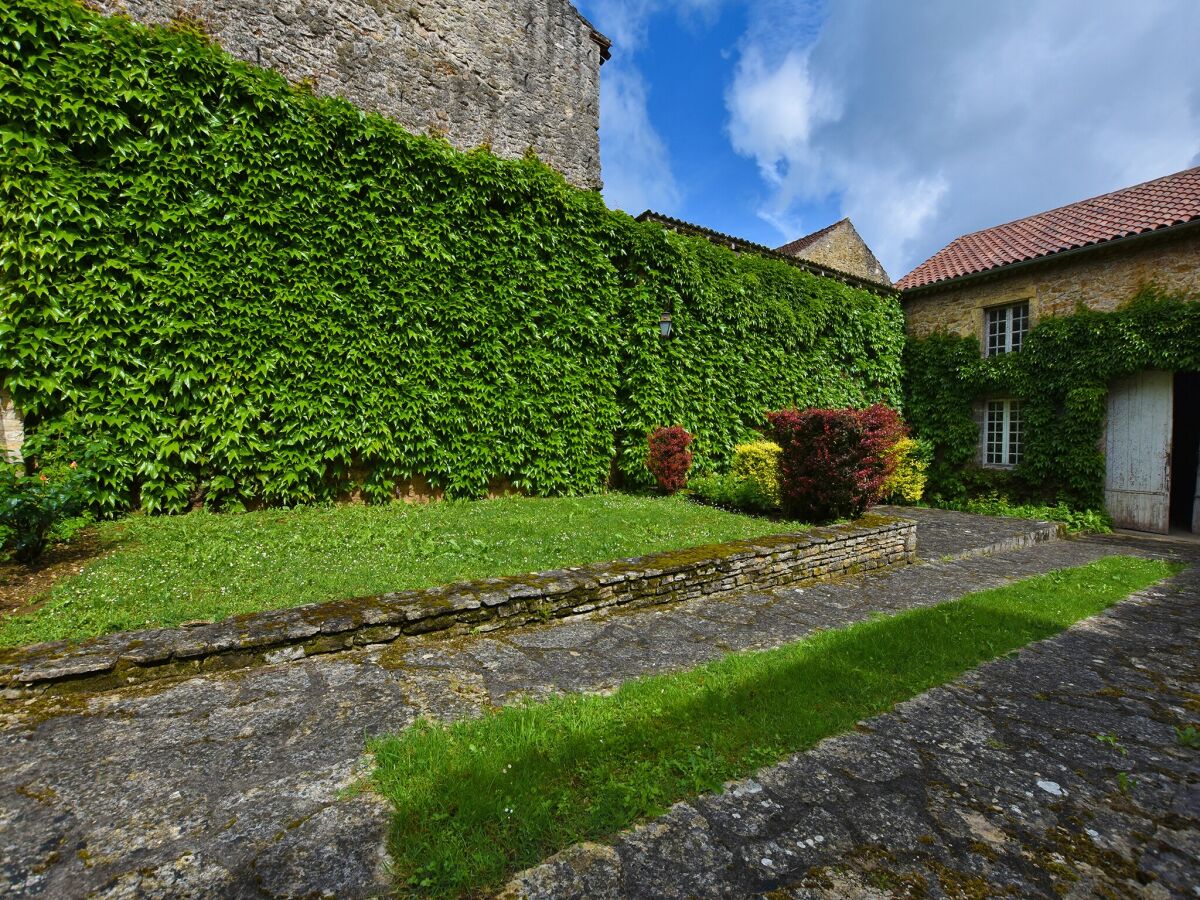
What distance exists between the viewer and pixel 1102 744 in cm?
277

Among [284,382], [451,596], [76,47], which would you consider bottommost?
[451,596]

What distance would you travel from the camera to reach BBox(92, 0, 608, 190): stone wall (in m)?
9.38

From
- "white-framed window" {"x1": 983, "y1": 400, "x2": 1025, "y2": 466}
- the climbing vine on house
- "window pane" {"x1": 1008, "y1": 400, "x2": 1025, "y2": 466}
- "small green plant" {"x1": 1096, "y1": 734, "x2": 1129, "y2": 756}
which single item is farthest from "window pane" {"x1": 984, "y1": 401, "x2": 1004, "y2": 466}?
"small green plant" {"x1": 1096, "y1": 734, "x2": 1129, "y2": 756}

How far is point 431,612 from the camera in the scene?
12.5 ft

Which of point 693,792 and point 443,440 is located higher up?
point 443,440

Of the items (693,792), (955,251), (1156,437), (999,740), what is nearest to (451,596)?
(693,792)

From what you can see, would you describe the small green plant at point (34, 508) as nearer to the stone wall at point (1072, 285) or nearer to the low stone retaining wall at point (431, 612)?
the low stone retaining wall at point (431, 612)

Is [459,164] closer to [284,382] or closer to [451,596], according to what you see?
[284,382]

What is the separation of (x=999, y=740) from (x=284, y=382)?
765 centimetres

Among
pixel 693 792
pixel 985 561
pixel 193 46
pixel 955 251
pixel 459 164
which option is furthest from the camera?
pixel 955 251

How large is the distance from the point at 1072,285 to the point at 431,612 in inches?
574

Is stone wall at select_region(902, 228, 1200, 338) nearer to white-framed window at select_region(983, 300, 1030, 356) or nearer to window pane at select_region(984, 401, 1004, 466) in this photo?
white-framed window at select_region(983, 300, 1030, 356)

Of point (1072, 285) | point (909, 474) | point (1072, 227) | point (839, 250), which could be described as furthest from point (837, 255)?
point (909, 474)

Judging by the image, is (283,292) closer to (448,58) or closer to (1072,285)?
(448,58)
